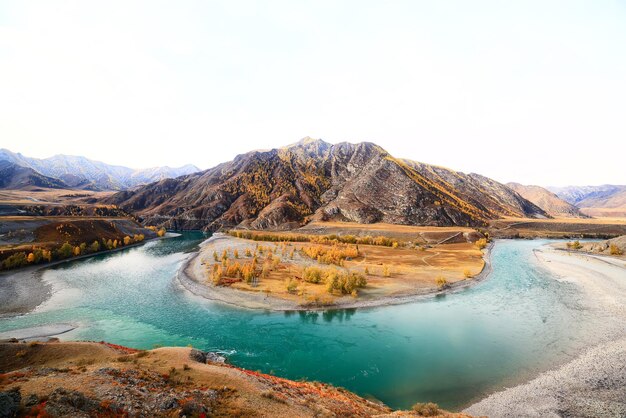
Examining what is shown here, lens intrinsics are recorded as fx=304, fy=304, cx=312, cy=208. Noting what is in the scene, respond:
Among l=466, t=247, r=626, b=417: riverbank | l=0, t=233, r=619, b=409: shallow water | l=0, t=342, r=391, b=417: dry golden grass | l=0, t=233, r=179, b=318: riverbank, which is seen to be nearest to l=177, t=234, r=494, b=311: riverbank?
l=0, t=233, r=619, b=409: shallow water

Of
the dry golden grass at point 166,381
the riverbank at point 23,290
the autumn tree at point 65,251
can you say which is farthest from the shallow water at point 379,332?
the autumn tree at point 65,251

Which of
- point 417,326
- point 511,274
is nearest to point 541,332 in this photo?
point 417,326

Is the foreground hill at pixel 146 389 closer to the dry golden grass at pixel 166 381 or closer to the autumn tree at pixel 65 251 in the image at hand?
the dry golden grass at pixel 166 381

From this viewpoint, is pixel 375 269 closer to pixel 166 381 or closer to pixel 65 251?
pixel 166 381

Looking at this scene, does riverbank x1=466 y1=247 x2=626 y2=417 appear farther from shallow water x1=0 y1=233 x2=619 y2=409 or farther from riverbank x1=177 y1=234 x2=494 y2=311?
riverbank x1=177 y1=234 x2=494 y2=311

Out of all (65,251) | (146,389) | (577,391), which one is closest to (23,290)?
(65,251)

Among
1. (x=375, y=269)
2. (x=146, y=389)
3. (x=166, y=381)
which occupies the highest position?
(x=146, y=389)

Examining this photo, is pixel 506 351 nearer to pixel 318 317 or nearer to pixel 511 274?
pixel 318 317
